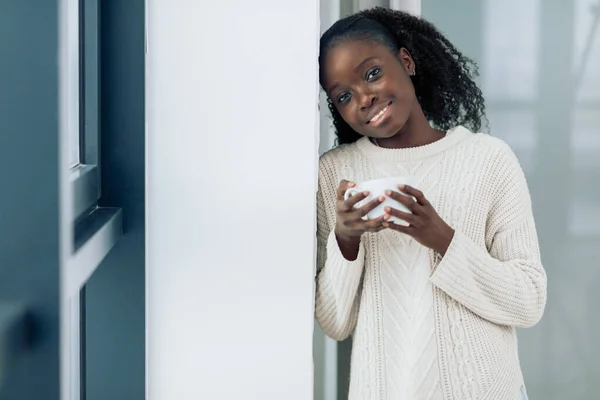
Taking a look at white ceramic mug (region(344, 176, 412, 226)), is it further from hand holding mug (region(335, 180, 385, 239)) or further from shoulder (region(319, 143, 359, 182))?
shoulder (region(319, 143, 359, 182))

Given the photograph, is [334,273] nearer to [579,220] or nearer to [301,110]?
[301,110]

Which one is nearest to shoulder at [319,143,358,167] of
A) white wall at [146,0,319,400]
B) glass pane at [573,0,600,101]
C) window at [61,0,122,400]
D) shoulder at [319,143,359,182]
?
shoulder at [319,143,359,182]

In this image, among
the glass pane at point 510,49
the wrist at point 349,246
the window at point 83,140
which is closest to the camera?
the window at point 83,140

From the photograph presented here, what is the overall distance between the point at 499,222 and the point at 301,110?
44cm

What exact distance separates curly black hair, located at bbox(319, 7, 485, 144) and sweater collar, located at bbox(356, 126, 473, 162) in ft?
0.27

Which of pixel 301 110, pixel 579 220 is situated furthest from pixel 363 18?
pixel 579 220

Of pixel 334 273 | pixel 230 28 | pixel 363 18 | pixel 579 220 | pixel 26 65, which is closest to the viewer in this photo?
pixel 26 65

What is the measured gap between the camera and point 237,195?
958 mm

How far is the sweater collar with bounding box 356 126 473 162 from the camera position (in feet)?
4.14

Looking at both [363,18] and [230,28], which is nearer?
[230,28]

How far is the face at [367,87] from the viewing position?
1.19 metres

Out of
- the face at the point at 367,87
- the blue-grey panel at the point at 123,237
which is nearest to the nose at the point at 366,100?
the face at the point at 367,87

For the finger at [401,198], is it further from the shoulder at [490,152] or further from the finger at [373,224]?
the shoulder at [490,152]

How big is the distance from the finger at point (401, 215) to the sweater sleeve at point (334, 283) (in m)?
Answer: 0.13
